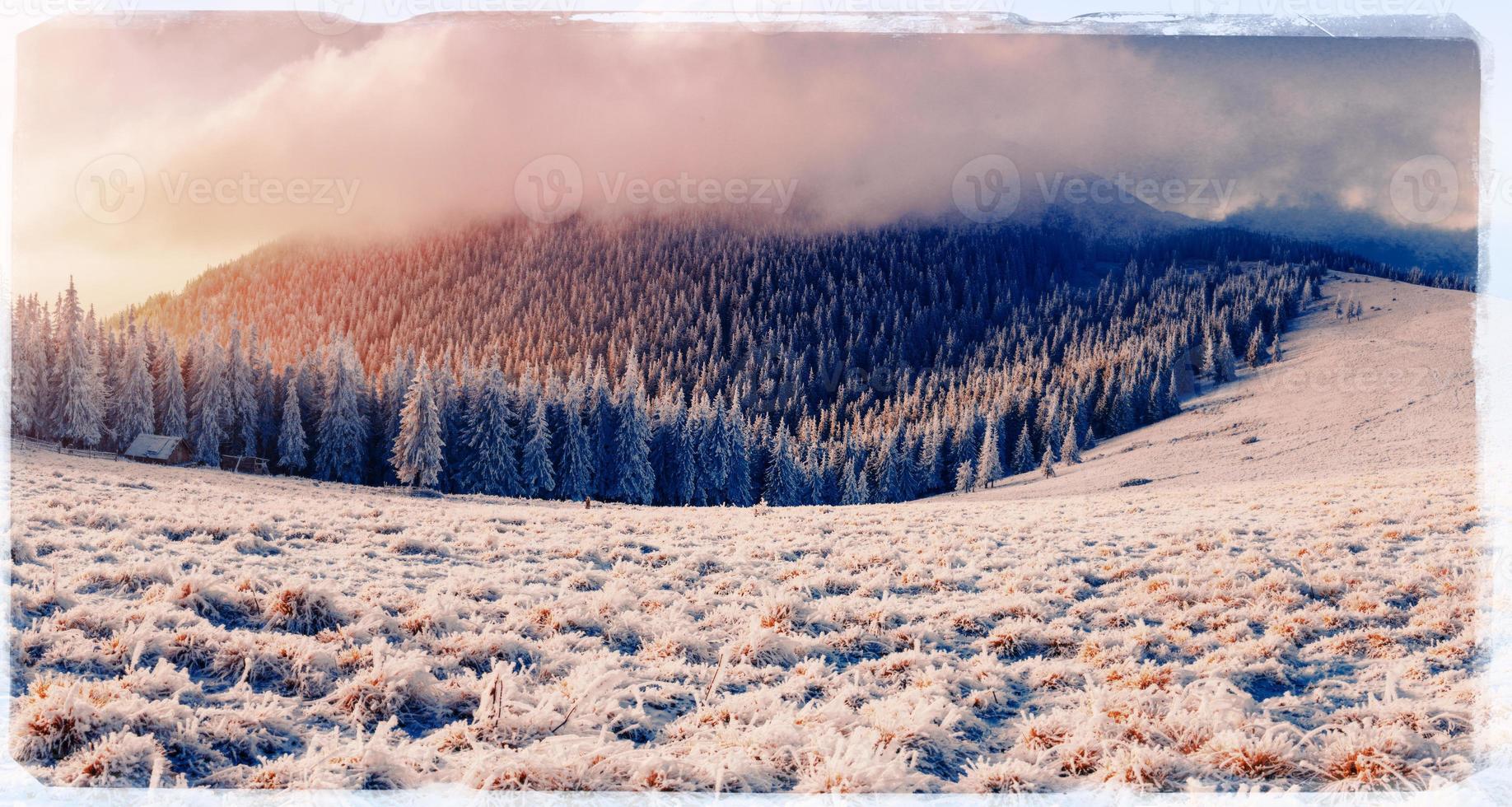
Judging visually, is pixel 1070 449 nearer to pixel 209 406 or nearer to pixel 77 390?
pixel 209 406

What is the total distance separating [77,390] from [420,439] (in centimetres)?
1708

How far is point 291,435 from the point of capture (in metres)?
46.0

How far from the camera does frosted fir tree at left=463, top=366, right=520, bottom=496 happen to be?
45.9 metres

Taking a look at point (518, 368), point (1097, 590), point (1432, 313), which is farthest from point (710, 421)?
point (1097, 590)

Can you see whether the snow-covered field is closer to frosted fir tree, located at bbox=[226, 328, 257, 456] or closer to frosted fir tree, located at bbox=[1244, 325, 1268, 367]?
frosted fir tree, located at bbox=[226, 328, 257, 456]

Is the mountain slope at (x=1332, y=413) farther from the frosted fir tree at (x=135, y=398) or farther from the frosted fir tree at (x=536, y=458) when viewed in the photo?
Result: the frosted fir tree at (x=135, y=398)

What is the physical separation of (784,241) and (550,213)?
12.7ft

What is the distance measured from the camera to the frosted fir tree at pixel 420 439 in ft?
138

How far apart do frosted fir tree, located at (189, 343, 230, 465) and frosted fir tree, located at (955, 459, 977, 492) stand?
2785 inches

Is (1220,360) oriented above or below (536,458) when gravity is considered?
above

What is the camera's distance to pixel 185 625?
515 cm

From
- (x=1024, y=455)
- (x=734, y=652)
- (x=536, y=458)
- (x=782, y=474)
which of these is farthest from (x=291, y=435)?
(x=1024, y=455)

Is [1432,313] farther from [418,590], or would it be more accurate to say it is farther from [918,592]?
[418,590]

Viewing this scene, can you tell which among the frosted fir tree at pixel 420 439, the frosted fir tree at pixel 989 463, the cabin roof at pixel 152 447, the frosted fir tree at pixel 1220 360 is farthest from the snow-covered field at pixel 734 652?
the frosted fir tree at pixel 1220 360
